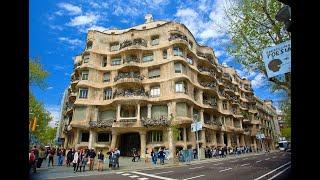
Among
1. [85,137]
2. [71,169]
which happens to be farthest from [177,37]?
[71,169]

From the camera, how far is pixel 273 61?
297 inches

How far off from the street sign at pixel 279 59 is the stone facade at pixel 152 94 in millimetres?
2407

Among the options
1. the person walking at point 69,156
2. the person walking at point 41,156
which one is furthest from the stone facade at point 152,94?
the person walking at point 41,156

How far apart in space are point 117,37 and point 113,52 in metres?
0.58

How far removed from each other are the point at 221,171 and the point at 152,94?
10.9ft

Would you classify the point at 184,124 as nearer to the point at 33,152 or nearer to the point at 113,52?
the point at 113,52

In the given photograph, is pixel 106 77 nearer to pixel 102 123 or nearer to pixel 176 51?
pixel 102 123

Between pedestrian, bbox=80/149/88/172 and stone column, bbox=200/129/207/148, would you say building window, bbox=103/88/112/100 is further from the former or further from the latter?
stone column, bbox=200/129/207/148

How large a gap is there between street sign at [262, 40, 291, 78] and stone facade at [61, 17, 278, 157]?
2.41 m

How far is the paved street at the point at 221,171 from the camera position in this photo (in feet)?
22.4

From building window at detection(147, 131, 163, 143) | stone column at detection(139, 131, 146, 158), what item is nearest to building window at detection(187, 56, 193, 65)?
building window at detection(147, 131, 163, 143)

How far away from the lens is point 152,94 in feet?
29.8

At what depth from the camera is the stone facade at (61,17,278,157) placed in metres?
7.69
